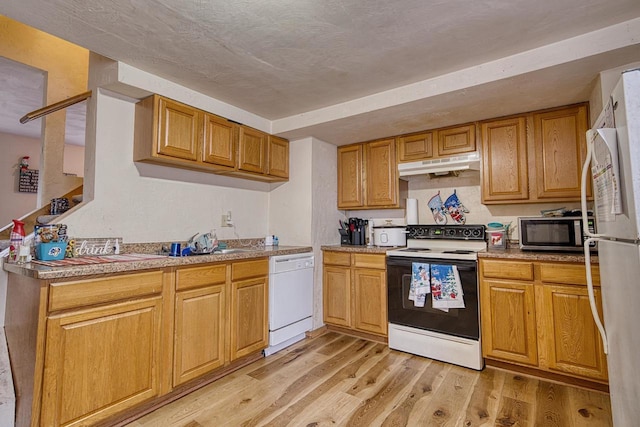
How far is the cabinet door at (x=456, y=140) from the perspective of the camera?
2.83 m

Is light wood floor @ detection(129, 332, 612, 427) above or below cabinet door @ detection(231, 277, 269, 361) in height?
below

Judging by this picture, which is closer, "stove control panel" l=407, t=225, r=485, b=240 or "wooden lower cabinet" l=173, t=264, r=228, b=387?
"wooden lower cabinet" l=173, t=264, r=228, b=387

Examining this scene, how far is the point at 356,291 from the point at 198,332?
157cm

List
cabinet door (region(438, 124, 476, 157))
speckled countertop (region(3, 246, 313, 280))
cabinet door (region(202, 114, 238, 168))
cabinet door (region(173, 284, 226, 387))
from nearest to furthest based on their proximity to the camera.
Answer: speckled countertop (region(3, 246, 313, 280)) → cabinet door (region(173, 284, 226, 387)) → cabinet door (region(202, 114, 238, 168)) → cabinet door (region(438, 124, 476, 157))

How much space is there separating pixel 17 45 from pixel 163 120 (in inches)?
73.2

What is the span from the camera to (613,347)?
4.39ft

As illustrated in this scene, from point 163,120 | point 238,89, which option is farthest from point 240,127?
point 163,120

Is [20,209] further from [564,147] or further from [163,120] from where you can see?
[564,147]

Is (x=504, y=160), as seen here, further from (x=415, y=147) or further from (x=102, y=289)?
(x=102, y=289)

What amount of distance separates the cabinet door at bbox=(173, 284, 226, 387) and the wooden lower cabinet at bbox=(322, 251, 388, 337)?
1300 mm

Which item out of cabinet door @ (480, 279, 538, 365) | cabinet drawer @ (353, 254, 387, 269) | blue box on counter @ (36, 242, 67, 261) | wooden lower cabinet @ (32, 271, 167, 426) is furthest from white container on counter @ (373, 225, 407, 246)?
blue box on counter @ (36, 242, 67, 261)

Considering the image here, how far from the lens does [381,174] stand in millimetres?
3338

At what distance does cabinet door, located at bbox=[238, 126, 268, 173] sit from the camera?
2.89 metres

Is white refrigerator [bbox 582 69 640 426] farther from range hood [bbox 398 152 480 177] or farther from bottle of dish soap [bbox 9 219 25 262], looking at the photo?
bottle of dish soap [bbox 9 219 25 262]
